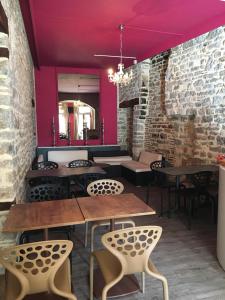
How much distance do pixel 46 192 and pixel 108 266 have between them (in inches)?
59.4

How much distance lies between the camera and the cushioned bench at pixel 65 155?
7.44 metres

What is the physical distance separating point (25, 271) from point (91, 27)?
4.23 meters

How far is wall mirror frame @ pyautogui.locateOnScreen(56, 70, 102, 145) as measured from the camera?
811 centimetres

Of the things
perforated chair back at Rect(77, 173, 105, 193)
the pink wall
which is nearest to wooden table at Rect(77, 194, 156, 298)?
perforated chair back at Rect(77, 173, 105, 193)

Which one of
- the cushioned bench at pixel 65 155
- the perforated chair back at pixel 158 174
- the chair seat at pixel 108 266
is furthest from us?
the cushioned bench at pixel 65 155

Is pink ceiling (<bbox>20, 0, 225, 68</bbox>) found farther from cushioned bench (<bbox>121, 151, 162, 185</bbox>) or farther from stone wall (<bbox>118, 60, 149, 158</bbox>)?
cushioned bench (<bbox>121, 151, 162, 185</bbox>)

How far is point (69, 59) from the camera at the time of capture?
700 cm

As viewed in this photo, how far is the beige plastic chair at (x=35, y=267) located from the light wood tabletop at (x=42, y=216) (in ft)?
0.98

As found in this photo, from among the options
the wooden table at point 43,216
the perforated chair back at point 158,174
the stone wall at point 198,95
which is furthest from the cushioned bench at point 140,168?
the wooden table at point 43,216

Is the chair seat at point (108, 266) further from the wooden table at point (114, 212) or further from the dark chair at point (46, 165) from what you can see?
the dark chair at point (46, 165)

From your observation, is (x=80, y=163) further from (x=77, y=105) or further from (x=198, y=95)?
(x=77, y=105)

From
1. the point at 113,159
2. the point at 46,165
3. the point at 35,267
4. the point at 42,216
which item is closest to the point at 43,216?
the point at 42,216

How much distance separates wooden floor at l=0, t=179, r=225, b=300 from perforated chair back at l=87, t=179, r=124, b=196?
71cm

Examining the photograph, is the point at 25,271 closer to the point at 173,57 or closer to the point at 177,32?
the point at 177,32
